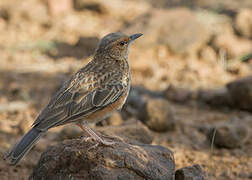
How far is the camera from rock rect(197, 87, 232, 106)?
8570 mm

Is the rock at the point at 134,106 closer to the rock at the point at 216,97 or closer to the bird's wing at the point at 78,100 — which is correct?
the rock at the point at 216,97

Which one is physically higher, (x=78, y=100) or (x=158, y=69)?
(x=78, y=100)

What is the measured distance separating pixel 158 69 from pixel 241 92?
2.80 m

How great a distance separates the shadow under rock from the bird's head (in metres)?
5.60

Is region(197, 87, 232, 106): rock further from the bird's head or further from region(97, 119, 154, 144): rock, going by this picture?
the bird's head

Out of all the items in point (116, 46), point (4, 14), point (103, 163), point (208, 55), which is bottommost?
point (208, 55)

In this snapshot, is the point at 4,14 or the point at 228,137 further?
the point at 4,14

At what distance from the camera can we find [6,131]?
7.23m

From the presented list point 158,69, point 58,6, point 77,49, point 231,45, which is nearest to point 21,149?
point 158,69

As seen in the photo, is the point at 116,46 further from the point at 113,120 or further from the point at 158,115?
the point at 158,115

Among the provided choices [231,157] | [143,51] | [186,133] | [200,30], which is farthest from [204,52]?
[231,157]

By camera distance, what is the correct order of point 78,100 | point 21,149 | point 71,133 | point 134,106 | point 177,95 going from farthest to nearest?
point 177,95 < point 134,106 < point 71,133 < point 78,100 < point 21,149

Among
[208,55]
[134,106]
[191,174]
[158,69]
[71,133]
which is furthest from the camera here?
[208,55]

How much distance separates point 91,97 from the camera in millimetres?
4871
